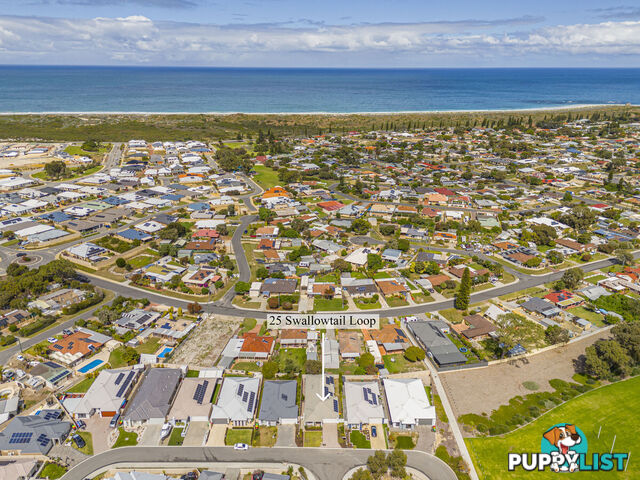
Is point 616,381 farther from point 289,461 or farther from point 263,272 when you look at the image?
point 263,272

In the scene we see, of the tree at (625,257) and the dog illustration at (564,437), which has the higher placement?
the tree at (625,257)

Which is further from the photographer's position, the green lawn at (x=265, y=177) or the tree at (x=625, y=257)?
the green lawn at (x=265, y=177)

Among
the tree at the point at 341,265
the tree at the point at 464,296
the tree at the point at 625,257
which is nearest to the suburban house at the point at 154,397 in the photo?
the tree at the point at 341,265

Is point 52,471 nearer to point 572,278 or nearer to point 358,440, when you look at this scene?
point 358,440

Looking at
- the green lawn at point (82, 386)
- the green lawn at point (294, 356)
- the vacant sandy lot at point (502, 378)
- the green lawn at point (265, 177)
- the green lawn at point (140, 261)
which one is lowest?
the vacant sandy lot at point (502, 378)

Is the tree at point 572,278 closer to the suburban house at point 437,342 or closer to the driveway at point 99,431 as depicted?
the suburban house at point 437,342

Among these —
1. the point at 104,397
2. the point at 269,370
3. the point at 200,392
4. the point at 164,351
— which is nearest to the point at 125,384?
the point at 104,397

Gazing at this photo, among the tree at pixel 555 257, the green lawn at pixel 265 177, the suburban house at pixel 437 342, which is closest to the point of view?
the suburban house at pixel 437 342

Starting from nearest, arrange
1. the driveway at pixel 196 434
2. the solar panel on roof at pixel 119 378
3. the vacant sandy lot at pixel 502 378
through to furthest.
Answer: the driveway at pixel 196 434 → the vacant sandy lot at pixel 502 378 → the solar panel on roof at pixel 119 378
